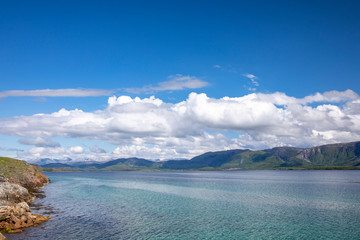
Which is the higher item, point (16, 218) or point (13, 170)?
point (13, 170)

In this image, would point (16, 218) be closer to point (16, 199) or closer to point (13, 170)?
point (16, 199)

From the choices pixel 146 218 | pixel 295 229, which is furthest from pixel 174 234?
pixel 295 229

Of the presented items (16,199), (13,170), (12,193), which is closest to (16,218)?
(16,199)

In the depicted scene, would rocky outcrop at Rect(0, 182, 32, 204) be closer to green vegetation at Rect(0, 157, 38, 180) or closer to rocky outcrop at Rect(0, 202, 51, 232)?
rocky outcrop at Rect(0, 202, 51, 232)

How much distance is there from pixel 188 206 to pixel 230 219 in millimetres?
21575

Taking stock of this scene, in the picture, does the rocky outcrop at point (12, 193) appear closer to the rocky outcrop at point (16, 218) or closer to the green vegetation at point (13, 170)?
the rocky outcrop at point (16, 218)

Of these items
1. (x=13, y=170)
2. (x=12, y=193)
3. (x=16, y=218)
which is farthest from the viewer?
(x=13, y=170)

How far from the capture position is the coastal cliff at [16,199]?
5163 centimetres

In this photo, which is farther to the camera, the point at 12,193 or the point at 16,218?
the point at 12,193

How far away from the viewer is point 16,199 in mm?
79500

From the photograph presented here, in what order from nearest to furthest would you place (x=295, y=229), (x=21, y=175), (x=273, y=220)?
(x=295, y=229) < (x=273, y=220) < (x=21, y=175)

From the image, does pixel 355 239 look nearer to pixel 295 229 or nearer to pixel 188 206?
pixel 295 229

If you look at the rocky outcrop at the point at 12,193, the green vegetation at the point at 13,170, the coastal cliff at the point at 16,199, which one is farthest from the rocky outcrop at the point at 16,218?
the green vegetation at the point at 13,170

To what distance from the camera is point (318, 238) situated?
150 ft
